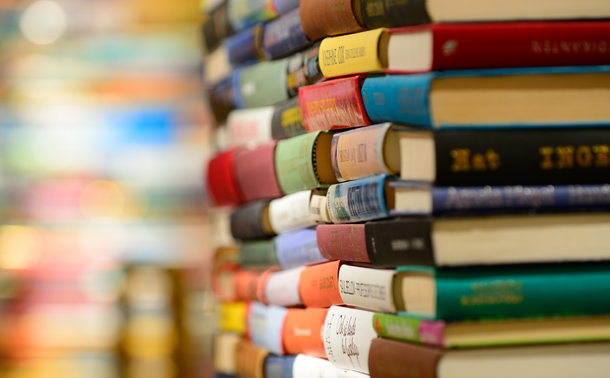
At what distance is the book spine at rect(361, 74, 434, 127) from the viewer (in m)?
0.70

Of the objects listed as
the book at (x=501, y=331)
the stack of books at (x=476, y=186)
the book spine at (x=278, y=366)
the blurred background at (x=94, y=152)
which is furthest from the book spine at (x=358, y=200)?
the blurred background at (x=94, y=152)

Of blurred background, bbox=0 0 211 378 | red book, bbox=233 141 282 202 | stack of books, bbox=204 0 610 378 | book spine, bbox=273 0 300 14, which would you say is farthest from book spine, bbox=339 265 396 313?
blurred background, bbox=0 0 211 378

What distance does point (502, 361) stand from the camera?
697mm

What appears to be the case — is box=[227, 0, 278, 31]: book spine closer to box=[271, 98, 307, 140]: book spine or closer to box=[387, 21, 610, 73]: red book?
box=[271, 98, 307, 140]: book spine

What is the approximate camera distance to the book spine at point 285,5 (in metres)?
0.99

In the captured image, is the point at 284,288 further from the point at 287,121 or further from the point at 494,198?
the point at 494,198

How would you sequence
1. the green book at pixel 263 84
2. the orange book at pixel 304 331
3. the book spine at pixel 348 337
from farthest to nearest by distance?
1. the green book at pixel 263 84
2. the orange book at pixel 304 331
3. the book spine at pixel 348 337

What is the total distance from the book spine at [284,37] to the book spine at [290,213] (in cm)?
18

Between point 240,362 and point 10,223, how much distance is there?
1835 mm

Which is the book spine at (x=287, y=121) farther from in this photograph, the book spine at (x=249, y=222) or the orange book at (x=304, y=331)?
the orange book at (x=304, y=331)

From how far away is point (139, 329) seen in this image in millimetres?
2408

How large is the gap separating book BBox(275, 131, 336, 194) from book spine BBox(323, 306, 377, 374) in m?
0.14

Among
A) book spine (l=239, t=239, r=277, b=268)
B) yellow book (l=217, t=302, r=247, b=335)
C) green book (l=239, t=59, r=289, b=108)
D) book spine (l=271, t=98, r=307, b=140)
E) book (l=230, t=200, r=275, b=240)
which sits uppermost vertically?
green book (l=239, t=59, r=289, b=108)

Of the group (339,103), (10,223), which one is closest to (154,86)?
(10,223)
